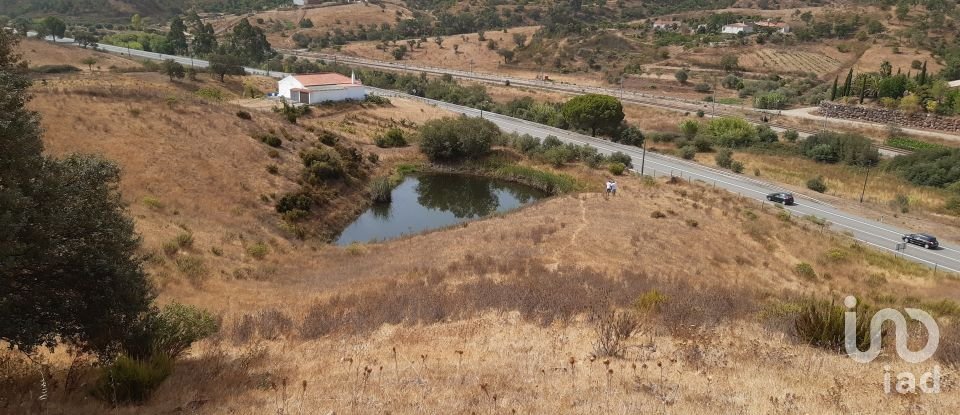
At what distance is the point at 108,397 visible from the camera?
29.8 ft

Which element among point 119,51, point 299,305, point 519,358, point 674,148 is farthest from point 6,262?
point 119,51

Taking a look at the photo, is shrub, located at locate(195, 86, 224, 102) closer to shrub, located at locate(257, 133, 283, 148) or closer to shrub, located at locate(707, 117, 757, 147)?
shrub, located at locate(257, 133, 283, 148)

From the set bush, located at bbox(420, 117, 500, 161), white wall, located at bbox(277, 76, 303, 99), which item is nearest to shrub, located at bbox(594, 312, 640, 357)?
bush, located at bbox(420, 117, 500, 161)

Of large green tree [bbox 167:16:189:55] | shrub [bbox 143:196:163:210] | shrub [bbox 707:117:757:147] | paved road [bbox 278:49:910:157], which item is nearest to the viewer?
shrub [bbox 143:196:163:210]

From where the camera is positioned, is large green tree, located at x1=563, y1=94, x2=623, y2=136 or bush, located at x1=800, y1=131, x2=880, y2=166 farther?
large green tree, located at x1=563, y1=94, x2=623, y2=136

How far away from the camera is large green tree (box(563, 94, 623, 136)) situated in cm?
6544

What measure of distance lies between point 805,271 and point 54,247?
1214 inches

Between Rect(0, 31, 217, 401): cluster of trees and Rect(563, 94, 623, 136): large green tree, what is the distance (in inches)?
2293

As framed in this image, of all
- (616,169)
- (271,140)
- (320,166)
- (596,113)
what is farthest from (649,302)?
(596,113)

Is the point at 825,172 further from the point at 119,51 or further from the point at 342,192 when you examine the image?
the point at 119,51

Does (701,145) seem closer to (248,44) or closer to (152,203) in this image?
(152,203)

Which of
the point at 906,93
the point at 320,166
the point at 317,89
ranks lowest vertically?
the point at 320,166

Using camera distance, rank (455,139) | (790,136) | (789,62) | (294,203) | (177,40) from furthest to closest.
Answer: (177,40) → (789,62) → (790,136) → (455,139) → (294,203)

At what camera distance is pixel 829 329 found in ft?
39.0
